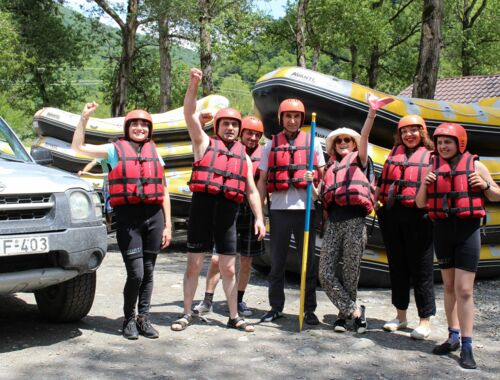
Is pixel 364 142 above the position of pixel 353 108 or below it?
below

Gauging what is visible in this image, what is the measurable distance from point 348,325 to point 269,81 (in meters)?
3.07

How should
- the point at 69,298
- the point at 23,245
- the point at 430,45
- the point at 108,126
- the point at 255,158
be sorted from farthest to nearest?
the point at 108,126 → the point at 430,45 → the point at 255,158 → the point at 69,298 → the point at 23,245

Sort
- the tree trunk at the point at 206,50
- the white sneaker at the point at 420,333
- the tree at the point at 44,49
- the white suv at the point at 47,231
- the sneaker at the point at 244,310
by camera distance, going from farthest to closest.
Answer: the tree at the point at 44,49
the tree trunk at the point at 206,50
the sneaker at the point at 244,310
the white sneaker at the point at 420,333
the white suv at the point at 47,231

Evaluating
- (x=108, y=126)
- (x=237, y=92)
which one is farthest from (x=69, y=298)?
(x=237, y=92)

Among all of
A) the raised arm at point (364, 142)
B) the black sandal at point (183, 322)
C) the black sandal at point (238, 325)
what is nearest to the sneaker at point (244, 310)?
the black sandal at point (238, 325)

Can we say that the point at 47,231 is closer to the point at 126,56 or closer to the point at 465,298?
the point at 465,298

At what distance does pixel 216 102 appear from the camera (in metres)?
10.6

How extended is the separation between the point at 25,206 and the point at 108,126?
664cm

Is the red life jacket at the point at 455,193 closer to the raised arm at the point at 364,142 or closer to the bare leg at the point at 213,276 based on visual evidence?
the raised arm at the point at 364,142

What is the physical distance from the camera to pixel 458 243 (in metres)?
4.54

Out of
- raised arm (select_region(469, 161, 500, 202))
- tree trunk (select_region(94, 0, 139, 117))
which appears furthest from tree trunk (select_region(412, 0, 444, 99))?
tree trunk (select_region(94, 0, 139, 117))

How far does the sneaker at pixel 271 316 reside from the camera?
5534mm

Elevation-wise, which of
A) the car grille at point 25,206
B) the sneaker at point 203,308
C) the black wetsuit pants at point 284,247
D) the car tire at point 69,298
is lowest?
the sneaker at point 203,308

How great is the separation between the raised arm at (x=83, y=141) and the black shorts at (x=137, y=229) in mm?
458
